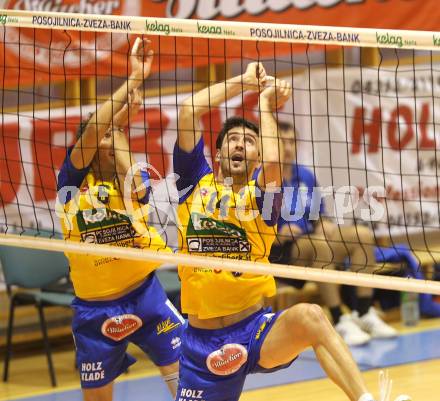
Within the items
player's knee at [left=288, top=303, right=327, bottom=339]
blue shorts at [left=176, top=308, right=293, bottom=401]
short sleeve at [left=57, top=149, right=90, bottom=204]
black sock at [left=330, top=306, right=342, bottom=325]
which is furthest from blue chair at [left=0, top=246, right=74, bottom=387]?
player's knee at [left=288, top=303, right=327, bottom=339]

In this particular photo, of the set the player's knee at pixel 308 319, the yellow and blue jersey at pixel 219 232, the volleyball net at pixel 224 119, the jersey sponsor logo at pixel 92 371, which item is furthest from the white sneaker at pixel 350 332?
the player's knee at pixel 308 319

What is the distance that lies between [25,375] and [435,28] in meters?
5.00

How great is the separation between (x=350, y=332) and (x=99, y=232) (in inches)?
143

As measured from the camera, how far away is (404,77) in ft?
32.6

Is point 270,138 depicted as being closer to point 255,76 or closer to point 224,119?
point 255,76

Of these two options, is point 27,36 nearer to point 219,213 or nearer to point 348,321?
point 348,321

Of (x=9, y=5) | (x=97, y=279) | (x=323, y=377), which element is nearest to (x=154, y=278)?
(x=97, y=279)

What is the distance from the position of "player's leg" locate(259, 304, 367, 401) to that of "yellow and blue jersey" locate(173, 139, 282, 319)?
308 millimetres

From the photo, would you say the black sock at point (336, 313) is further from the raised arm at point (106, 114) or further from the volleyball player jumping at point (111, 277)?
the raised arm at point (106, 114)

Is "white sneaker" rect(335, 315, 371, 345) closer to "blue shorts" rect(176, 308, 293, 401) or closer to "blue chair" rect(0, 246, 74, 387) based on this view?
"blue chair" rect(0, 246, 74, 387)

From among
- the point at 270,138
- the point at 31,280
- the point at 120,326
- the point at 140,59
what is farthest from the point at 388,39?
the point at 31,280

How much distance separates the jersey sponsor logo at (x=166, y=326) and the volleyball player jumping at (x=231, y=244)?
890mm

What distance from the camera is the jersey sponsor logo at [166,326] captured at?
6.22 metres

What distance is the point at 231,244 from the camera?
535 centimetres
